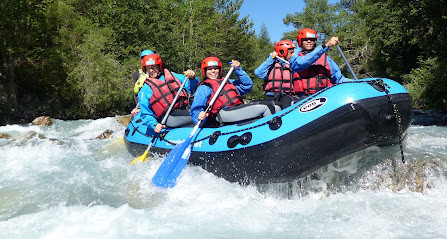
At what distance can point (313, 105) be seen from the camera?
339cm

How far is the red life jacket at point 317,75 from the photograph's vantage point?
4281mm

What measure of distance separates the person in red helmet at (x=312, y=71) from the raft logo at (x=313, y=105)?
0.78m

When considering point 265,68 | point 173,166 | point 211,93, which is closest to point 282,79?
point 265,68

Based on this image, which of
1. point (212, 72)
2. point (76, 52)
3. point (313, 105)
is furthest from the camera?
point (76, 52)

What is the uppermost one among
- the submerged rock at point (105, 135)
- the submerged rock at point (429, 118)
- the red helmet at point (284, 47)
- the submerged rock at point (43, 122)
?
the red helmet at point (284, 47)

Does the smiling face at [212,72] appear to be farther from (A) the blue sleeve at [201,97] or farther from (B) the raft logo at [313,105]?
(B) the raft logo at [313,105]

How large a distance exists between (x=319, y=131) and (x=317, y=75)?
1.26 metres

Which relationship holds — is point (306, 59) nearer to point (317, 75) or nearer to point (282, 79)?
point (317, 75)

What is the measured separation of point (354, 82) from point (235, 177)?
5.44ft

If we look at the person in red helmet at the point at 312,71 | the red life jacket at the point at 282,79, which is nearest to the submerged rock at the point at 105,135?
the red life jacket at the point at 282,79

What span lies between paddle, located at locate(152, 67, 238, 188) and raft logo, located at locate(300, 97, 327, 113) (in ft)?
3.87

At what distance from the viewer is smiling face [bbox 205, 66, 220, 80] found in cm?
438

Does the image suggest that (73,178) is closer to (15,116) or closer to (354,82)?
(354,82)

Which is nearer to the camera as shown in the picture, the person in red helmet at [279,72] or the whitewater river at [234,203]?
the whitewater river at [234,203]
